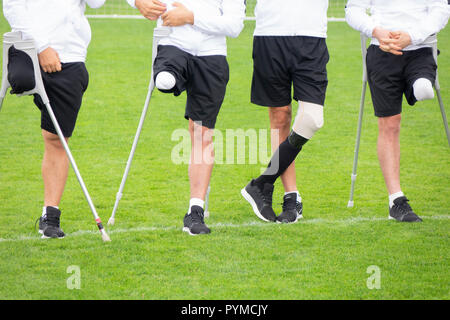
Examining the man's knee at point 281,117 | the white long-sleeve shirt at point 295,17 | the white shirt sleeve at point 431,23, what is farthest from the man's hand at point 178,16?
the white shirt sleeve at point 431,23

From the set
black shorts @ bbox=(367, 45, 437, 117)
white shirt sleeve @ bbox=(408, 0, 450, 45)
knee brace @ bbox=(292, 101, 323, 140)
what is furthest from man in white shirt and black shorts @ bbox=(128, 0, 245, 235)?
white shirt sleeve @ bbox=(408, 0, 450, 45)

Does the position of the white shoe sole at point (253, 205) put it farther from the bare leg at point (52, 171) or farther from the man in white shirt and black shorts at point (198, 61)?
the bare leg at point (52, 171)

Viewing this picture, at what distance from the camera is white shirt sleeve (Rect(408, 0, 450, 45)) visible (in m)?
5.55

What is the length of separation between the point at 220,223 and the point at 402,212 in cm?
145

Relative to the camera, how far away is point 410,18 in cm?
567

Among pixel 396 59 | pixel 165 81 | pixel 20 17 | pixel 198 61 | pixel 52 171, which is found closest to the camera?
pixel 20 17

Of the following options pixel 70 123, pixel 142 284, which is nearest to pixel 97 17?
pixel 70 123

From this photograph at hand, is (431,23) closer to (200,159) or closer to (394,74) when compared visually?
(394,74)

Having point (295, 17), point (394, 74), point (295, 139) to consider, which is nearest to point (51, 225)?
point (295, 139)

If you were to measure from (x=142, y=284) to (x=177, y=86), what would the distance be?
5.02ft

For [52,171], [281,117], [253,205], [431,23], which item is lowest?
[253,205]

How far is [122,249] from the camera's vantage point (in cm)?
501

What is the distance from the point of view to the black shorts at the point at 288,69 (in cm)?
556

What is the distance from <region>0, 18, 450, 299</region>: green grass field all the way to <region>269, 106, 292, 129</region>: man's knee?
786mm
